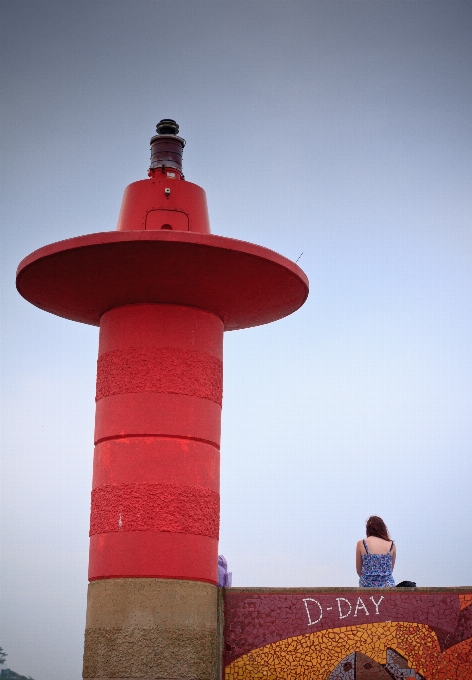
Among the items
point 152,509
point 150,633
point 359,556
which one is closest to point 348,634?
point 359,556

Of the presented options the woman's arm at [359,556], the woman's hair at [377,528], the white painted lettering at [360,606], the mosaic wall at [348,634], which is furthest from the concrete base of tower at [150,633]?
the woman's hair at [377,528]

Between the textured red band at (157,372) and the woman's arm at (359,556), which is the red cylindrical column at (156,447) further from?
the woman's arm at (359,556)

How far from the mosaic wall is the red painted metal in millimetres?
805

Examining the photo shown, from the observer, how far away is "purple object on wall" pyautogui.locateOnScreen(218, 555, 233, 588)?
13038 mm

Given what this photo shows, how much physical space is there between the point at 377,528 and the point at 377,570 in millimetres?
534

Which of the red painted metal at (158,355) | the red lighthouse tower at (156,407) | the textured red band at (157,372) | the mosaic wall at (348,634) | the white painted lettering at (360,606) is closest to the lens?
the red lighthouse tower at (156,407)

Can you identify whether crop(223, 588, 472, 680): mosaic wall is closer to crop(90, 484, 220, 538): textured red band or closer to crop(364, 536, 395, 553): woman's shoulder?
crop(364, 536, 395, 553): woman's shoulder

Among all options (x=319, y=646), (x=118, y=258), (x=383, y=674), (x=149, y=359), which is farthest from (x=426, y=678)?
Answer: (x=118, y=258)

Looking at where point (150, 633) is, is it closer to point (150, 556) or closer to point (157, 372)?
point (150, 556)

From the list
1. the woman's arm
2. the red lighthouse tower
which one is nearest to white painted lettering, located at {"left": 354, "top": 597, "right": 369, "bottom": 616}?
the woman's arm

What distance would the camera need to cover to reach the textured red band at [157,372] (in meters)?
12.3

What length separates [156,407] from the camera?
1215cm

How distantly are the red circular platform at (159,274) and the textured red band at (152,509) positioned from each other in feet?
7.85

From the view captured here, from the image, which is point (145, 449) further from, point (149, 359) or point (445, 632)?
point (445, 632)
